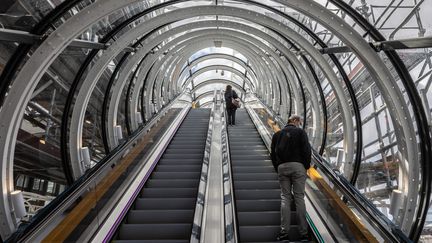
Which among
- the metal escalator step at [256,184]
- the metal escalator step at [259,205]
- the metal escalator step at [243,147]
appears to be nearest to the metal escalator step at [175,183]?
the metal escalator step at [256,184]

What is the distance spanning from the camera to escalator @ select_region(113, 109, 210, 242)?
187 inches

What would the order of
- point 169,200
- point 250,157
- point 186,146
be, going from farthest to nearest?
point 186,146, point 250,157, point 169,200

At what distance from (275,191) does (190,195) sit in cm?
135

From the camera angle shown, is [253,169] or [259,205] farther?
[253,169]

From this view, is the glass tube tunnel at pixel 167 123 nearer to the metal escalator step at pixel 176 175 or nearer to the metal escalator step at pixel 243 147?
the metal escalator step at pixel 243 147

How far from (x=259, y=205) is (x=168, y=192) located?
154 cm

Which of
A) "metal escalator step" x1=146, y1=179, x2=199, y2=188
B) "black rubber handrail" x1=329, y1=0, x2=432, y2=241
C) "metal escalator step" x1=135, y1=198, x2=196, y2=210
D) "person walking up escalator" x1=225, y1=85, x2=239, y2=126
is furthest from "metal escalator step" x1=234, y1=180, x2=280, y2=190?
"person walking up escalator" x1=225, y1=85, x2=239, y2=126

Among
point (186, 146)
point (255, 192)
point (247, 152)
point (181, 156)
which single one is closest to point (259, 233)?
point (255, 192)

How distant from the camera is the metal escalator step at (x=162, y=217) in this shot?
517cm

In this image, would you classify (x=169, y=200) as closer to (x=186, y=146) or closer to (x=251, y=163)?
(x=251, y=163)

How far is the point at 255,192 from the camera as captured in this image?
20.1 ft

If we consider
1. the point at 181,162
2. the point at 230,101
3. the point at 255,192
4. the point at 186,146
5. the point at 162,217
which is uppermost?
the point at 230,101

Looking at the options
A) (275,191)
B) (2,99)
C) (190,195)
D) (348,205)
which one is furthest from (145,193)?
(348,205)

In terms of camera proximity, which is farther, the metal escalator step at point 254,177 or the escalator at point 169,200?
the metal escalator step at point 254,177
